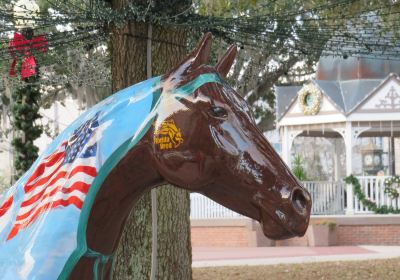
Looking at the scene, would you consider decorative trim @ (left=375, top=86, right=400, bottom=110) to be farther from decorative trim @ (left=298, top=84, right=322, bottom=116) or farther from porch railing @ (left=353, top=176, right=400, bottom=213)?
porch railing @ (left=353, top=176, right=400, bottom=213)

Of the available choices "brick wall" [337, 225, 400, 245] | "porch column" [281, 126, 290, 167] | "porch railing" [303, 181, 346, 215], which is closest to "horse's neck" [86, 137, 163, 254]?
"brick wall" [337, 225, 400, 245]

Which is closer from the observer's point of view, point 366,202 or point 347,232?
point 347,232

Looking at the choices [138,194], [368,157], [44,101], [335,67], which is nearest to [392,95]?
[335,67]

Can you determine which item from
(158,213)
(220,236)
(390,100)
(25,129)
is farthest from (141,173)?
(390,100)

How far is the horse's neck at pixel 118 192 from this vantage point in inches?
75.5

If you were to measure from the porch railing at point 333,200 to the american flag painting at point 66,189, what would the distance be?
1444 cm

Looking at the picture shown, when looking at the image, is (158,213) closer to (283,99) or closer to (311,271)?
(311,271)

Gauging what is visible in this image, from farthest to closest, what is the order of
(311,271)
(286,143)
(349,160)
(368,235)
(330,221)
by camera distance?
(286,143) → (349,160) → (368,235) → (330,221) → (311,271)

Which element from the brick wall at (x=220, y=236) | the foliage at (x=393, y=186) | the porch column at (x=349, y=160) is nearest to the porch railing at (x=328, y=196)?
the porch column at (x=349, y=160)

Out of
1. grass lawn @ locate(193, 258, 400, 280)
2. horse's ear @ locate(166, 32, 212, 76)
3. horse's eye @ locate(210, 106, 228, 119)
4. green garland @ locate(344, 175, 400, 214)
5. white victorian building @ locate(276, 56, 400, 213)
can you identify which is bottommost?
grass lawn @ locate(193, 258, 400, 280)

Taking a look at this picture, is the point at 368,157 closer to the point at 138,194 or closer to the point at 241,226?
the point at 241,226

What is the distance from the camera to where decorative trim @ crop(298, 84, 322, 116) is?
17844mm

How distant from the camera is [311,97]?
712 inches

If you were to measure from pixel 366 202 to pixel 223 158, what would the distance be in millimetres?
15599
